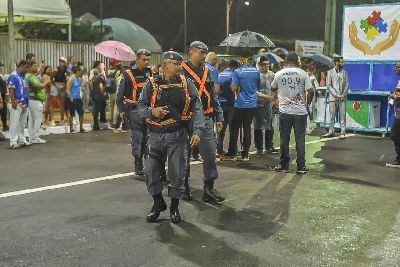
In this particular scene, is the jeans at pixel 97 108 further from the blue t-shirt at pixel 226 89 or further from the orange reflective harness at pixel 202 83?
the orange reflective harness at pixel 202 83

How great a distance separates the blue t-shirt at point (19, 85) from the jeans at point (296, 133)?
5644 millimetres

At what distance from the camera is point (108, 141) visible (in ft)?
41.1

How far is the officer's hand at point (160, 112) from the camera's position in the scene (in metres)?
5.58

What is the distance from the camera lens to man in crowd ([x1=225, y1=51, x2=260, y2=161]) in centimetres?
938

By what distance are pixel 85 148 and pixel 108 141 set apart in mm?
1137

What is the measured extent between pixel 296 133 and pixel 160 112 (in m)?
3.72

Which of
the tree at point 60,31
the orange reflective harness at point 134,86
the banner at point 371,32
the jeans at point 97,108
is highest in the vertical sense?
the tree at point 60,31

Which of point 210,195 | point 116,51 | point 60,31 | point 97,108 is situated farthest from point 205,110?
point 60,31

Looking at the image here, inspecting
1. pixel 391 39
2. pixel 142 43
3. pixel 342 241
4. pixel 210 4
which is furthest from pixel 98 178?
pixel 210 4

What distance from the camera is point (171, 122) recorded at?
5.73 m

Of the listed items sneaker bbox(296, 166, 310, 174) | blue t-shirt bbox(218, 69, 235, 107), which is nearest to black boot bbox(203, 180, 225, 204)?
sneaker bbox(296, 166, 310, 174)

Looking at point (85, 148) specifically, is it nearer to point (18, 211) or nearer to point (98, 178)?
point (98, 178)

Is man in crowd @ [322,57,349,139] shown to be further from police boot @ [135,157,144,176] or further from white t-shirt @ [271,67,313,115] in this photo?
police boot @ [135,157,144,176]

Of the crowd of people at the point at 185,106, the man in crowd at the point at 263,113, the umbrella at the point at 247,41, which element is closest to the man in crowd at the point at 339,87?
the crowd of people at the point at 185,106
